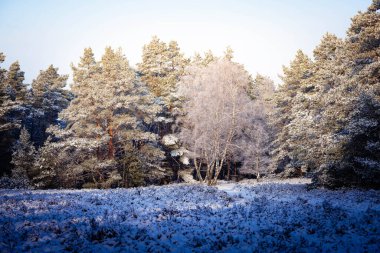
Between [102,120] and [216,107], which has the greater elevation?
[216,107]

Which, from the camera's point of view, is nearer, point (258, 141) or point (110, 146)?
point (110, 146)

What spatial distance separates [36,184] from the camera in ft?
81.0

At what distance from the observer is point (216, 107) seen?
26672mm

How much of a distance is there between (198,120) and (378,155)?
15.3 metres

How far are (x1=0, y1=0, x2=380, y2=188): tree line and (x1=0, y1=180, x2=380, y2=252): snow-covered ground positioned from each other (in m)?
6.18

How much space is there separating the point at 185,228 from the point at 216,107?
1795 centimetres

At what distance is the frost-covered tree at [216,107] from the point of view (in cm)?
2675

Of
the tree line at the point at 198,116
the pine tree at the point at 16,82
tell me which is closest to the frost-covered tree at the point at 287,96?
the tree line at the point at 198,116

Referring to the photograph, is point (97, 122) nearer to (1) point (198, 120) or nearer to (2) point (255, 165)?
(1) point (198, 120)

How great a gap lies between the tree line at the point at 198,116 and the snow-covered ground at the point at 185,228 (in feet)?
20.3

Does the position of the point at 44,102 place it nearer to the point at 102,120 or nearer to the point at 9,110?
the point at 9,110

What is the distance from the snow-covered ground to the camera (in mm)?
7875

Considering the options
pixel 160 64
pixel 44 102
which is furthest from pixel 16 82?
pixel 160 64

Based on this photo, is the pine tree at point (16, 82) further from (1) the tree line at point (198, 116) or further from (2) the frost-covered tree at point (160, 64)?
(2) the frost-covered tree at point (160, 64)
